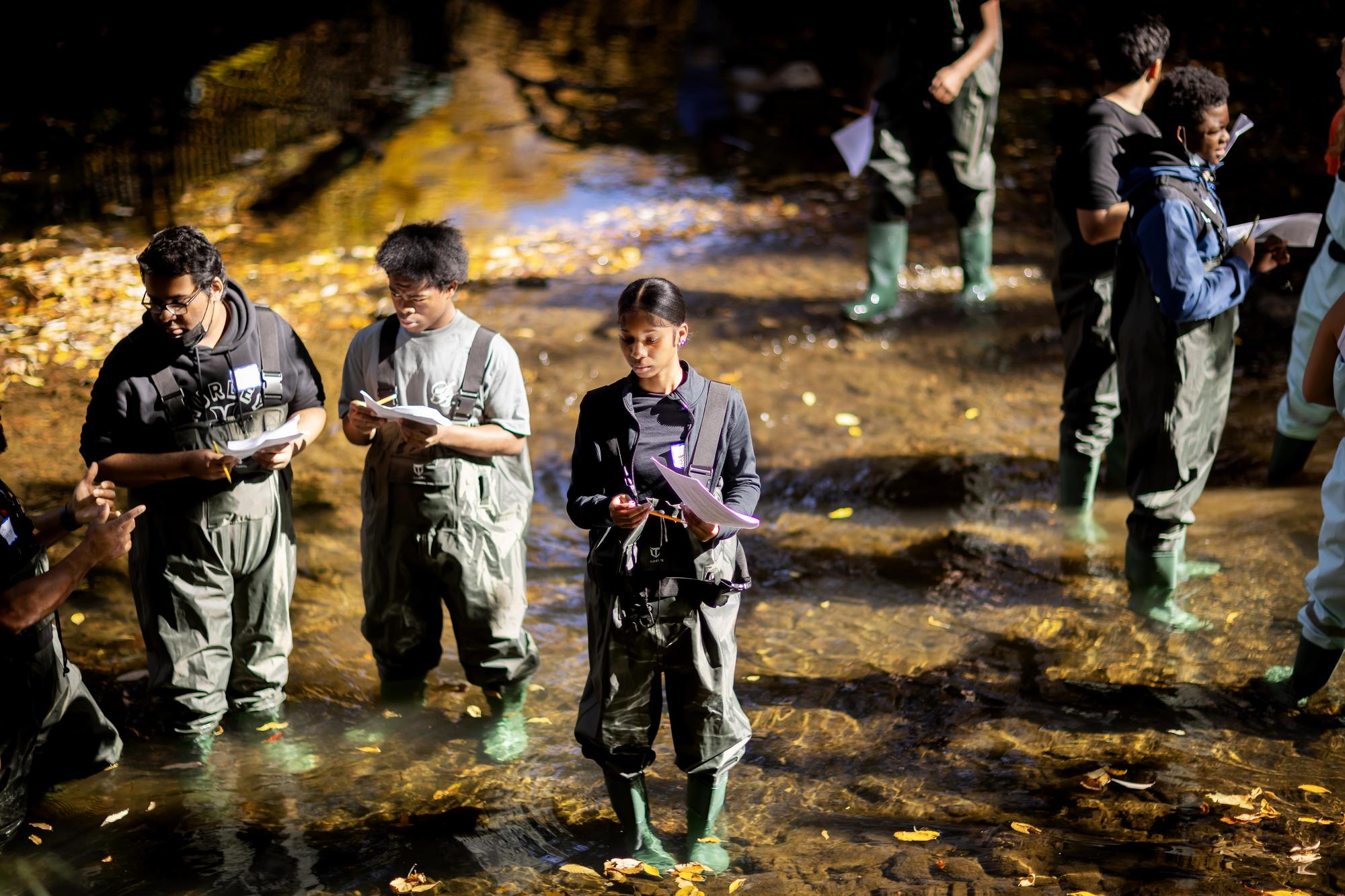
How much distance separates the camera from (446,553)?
14.5ft

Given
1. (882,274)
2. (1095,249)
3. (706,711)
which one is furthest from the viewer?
(882,274)

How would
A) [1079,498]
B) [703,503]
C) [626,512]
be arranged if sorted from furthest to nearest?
[1079,498], [626,512], [703,503]

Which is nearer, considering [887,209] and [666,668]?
[666,668]

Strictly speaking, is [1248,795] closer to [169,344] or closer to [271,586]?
[271,586]

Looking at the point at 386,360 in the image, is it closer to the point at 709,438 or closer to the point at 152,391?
the point at 152,391

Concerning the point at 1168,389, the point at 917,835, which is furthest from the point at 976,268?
the point at 917,835

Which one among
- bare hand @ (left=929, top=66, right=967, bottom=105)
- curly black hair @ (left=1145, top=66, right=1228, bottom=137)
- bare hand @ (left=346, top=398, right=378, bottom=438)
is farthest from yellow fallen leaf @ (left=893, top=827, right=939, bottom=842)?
bare hand @ (left=929, top=66, right=967, bottom=105)

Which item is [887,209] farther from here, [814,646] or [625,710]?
[625,710]

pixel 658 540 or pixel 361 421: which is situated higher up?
pixel 361 421

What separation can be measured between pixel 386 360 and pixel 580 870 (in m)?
1.91

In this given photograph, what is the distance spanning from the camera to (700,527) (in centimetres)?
348

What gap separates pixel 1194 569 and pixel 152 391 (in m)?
4.66

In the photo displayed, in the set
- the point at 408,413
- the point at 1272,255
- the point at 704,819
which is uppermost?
the point at 1272,255

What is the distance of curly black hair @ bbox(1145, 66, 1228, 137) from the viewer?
4633 millimetres
